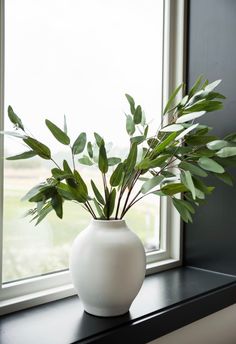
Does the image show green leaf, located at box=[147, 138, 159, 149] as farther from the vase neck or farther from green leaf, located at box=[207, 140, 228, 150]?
the vase neck

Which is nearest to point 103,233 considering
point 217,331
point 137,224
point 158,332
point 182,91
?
point 158,332

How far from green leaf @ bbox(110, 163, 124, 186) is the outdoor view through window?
0.11 m

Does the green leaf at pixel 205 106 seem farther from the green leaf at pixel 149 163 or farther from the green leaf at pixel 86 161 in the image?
the green leaf at pixel 86 161

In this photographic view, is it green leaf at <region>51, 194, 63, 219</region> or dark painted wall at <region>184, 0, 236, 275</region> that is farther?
dark painted wall at <region>184, 0, 236, 275</region>

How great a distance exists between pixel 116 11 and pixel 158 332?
44.4 inches

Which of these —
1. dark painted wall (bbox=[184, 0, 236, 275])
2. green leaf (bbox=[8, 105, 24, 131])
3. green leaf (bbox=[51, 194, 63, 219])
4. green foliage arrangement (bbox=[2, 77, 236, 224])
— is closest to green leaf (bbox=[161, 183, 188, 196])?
green foliage arrangement (bbox=[2, 77, 236, 224])

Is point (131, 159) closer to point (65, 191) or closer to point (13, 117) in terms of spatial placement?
point (65, 191)

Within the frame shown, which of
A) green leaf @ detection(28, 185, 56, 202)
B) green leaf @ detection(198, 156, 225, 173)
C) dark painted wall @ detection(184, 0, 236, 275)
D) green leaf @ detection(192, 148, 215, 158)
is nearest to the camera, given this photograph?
green leaf @ detection(28, 185, 56, 202)

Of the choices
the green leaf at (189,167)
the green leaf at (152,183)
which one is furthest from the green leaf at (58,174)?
the green leaf at (189,167)

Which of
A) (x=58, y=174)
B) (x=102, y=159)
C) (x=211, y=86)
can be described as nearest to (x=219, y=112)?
(x=211, y=86)

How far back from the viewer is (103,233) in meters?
1.23

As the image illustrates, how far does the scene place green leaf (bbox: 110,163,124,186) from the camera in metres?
1.22

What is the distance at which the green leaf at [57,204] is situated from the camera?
1093 millimetres

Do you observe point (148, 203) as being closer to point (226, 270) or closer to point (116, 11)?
point (226, 270)
